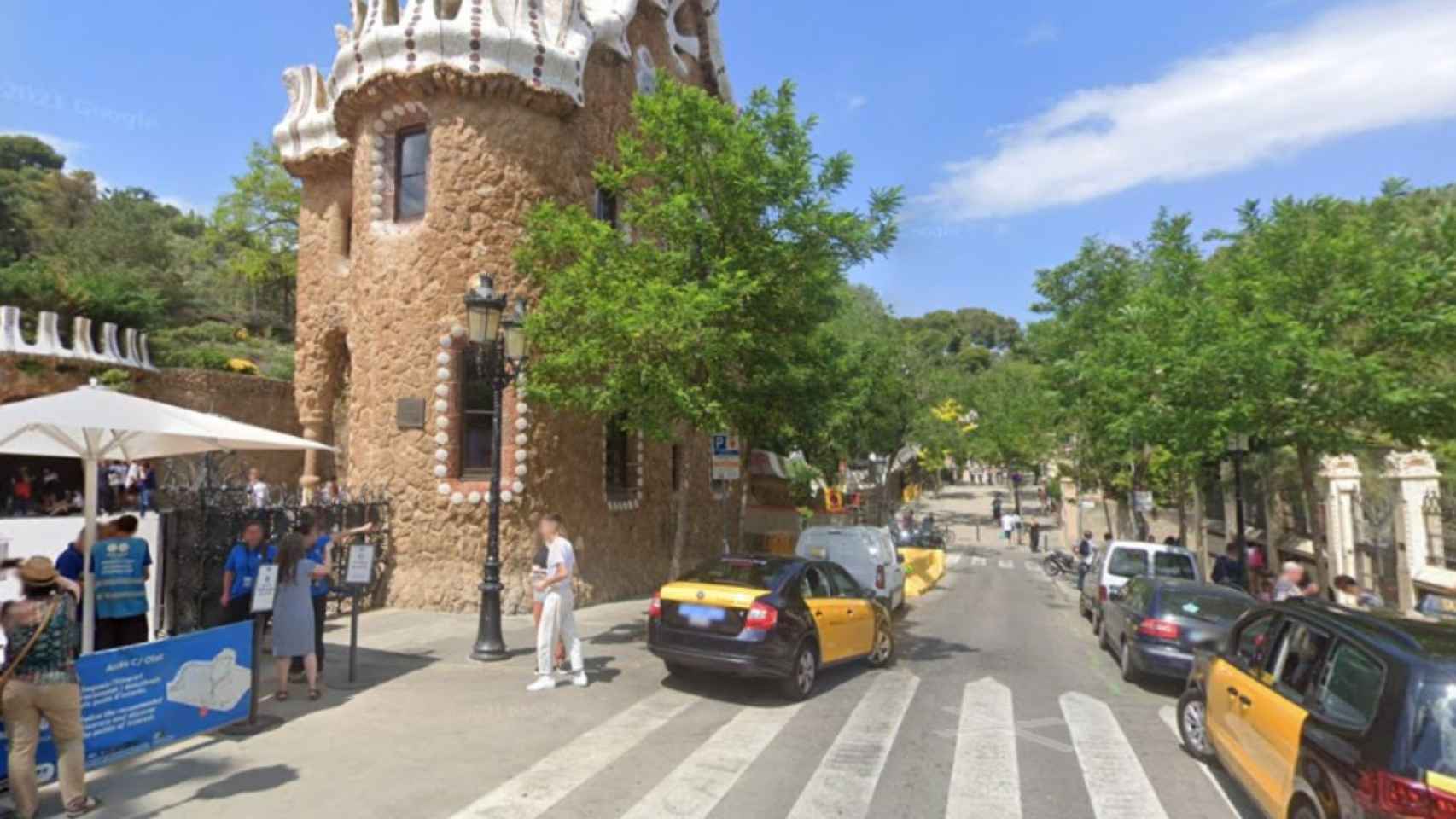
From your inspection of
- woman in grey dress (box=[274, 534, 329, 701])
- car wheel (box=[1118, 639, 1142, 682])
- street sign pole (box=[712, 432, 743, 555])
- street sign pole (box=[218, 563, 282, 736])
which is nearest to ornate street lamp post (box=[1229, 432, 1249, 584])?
car wheel (box=[1118, 639, 1142, 682])

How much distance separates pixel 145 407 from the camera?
7.23 metres

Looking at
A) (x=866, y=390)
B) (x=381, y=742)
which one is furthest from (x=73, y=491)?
(x=866, y=390)

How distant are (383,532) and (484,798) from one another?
31.2 ft

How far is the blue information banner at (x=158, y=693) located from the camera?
18.1 feet

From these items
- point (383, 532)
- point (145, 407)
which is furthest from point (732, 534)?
point (145, 407)

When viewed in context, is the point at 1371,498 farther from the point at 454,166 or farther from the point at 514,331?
the point at 454,166

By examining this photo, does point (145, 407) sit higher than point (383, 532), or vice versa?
point (145, 407)

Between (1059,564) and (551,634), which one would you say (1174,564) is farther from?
(1059,564)

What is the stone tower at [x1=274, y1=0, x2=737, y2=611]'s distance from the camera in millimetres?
13867

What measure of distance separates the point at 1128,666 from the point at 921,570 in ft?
40.3

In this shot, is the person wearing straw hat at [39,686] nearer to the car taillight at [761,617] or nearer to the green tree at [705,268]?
the car taillight at [761,617]

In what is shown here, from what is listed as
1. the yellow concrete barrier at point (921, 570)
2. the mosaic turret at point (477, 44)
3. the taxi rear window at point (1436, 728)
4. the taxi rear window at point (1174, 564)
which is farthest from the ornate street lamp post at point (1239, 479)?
the mosaic turret at point (477, 44)

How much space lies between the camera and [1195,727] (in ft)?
22.9

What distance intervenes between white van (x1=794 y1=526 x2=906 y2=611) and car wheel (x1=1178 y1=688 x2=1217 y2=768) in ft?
24.6
